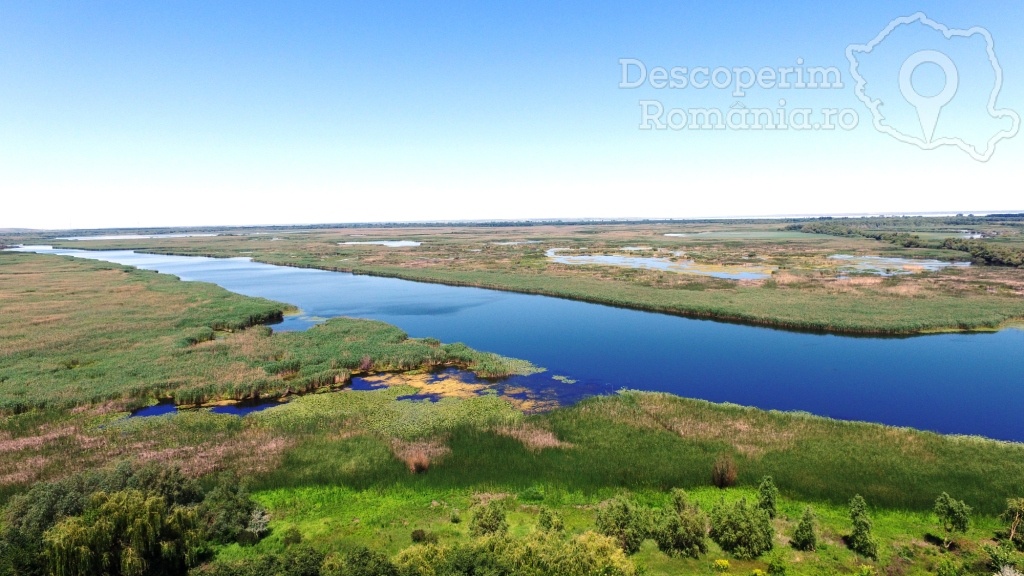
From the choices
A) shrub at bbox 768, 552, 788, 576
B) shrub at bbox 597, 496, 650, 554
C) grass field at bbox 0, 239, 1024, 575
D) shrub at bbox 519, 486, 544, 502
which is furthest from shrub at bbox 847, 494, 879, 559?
shrub at bbox 519, 486, 544, 502

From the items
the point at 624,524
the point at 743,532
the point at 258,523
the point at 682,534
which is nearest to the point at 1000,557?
the point at 743,532

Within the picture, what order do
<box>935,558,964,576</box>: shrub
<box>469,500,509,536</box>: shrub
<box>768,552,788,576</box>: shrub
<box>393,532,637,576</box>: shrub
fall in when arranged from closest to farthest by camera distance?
1. <box>393,532,637,576</box>: shrub
2. <box>935,558,964,576</box>: shrub
3. <box>768,552,788,576</box>: shrub
4. <box>469,500,509,536</box>: shrub

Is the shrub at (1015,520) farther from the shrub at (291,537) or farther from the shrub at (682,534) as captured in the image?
the shrub at (291,537)

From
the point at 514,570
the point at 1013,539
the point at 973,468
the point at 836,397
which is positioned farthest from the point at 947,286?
the point at 514,570

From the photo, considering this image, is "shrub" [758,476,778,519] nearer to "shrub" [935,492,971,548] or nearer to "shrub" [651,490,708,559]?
"shrub" [651,490,708,559]

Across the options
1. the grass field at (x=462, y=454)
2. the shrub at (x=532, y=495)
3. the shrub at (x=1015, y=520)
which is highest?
the shrub at (x=1015, y=520)

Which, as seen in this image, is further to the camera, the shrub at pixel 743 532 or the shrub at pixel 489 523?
the shrub at pixel 489 523

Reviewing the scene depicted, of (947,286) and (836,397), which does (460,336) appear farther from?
(947,286)

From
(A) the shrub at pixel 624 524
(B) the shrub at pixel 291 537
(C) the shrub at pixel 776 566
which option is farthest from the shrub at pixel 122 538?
(C) the shrub at pixel 776 566
